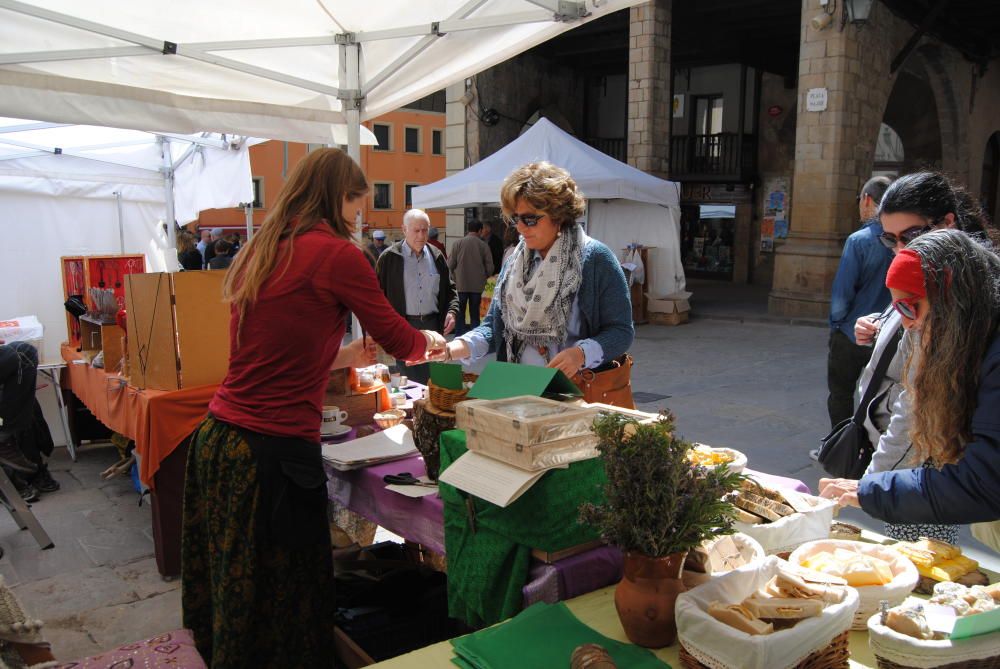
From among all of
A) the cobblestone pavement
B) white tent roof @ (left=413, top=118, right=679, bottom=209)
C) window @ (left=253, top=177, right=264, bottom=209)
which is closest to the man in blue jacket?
the cobblestone pavement

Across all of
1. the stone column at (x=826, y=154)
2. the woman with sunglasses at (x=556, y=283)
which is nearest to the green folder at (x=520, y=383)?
the woman with sunglasses at (x=556, y=283)

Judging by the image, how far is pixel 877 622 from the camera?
1.36m

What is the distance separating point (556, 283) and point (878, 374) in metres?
1.16

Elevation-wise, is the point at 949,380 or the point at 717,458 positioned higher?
the point at 949,380

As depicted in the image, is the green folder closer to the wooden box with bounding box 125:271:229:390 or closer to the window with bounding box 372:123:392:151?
the wooden box with bounding box 125:271:229:390

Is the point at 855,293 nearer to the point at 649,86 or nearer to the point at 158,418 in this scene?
the point at 158,418

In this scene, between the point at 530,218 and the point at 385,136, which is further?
the point at 385,136

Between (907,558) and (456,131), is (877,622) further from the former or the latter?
(456,131)

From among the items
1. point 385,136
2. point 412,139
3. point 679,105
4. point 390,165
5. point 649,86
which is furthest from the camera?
point 412,139

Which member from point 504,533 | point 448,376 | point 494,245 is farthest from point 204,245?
point 504,533

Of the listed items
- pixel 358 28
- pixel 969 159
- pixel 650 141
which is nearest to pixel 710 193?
pixel 969 159

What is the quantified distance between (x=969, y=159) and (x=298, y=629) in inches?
781

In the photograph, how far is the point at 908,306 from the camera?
1713 mm

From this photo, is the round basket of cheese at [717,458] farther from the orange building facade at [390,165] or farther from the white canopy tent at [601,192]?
the orange building facade at [390,165]
